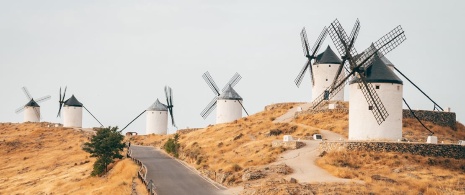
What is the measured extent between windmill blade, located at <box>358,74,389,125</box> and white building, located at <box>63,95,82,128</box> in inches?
2942

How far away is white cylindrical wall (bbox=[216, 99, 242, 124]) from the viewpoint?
83.9 metres

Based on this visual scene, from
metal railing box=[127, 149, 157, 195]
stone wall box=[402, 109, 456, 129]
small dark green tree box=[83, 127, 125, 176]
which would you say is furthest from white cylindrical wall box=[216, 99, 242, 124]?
stone wall box=[402, 109, 456, 129]

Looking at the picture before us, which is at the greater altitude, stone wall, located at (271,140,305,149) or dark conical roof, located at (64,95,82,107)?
dark conical roof, located at (64,95,82,107)

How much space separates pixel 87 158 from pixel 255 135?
22831 mm

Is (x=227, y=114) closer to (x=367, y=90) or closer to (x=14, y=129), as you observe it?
(x=367, y=90)

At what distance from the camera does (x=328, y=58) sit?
73.9 m

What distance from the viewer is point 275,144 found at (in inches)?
2000

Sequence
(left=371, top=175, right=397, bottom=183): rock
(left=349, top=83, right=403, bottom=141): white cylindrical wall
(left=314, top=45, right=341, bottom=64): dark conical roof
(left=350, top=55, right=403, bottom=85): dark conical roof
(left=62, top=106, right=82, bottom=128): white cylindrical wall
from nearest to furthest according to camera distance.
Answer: (left=371, top=175, right=397, bottom=183): rock → (left=349, top=83, right=403, bottom=141): white cylindrical wall → (left=350, top=55, right=403, bottom=85): dark conical roof → (left=314, top=45, right=341, bottom=64): dark conical roof → (left=62, top=106, right=82, bottom=128): white cylindrical wall

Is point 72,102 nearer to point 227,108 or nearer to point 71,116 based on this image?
point 71,116

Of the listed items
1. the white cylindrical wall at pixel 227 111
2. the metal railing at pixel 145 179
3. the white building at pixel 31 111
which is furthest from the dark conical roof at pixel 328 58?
the white building at pixel 31 111

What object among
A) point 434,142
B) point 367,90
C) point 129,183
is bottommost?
point 129,183

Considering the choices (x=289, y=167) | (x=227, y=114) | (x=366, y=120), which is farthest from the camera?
(x=227, y=114)

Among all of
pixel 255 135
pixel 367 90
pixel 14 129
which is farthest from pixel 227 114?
pixel 14 129

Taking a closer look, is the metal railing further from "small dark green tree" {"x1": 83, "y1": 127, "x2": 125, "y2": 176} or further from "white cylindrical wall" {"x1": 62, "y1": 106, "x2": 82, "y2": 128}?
"white cylindrical wall" {"x1": 62, "y1": 106, "x2": 82, "y2": 128}
